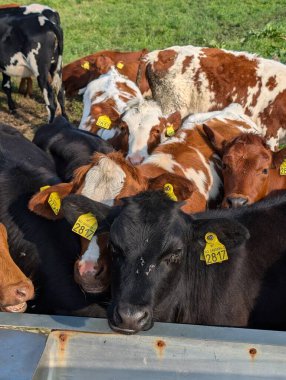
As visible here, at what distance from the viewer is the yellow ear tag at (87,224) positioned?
3.36 metres

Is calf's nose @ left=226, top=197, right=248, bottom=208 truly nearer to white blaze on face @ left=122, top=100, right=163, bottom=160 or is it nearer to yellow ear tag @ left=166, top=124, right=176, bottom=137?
white blaze on face @ left=122, top=100, right=163, bottom=160

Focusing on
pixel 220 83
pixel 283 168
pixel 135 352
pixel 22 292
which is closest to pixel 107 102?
pixel 220 83

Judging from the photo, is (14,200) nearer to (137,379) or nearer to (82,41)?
(137,379)

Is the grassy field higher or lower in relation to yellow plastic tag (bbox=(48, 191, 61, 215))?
lower

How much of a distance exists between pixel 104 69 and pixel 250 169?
5.58 meters

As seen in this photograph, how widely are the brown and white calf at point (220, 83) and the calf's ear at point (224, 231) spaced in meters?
4.17

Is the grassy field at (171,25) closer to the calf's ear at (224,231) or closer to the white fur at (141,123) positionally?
the white fur at (141,123)

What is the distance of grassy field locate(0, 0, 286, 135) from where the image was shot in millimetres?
14461

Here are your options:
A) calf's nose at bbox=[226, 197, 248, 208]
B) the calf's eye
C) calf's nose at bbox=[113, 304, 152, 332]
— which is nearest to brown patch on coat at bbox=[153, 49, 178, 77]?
calf's nose at bbox=[226, 197, 248, 208]

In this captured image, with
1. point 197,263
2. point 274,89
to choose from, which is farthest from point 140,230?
point 274,89

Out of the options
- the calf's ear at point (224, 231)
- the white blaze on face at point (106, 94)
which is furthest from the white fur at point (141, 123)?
the calf's ear at point (224, 231)

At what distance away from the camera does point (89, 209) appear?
335 centimetres

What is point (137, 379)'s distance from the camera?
255 cm

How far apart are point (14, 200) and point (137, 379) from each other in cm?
195
